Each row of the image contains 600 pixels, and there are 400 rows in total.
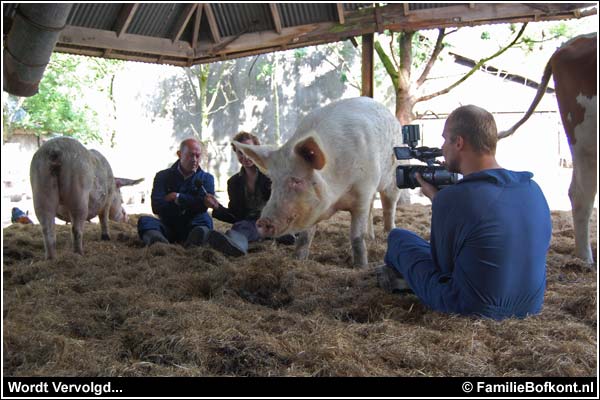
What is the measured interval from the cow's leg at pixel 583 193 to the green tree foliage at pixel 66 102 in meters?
14.8

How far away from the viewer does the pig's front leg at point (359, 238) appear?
4.97m

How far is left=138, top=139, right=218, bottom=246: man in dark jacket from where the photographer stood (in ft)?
20.3

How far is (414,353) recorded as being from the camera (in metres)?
2.72

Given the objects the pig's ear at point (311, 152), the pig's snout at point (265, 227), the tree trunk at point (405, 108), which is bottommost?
the pig's snout at point (265, 227)

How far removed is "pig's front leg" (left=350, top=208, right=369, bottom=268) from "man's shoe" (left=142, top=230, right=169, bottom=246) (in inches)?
84.4

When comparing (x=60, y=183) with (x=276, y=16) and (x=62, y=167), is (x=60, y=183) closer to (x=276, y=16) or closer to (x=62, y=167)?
(x=62, y=167)

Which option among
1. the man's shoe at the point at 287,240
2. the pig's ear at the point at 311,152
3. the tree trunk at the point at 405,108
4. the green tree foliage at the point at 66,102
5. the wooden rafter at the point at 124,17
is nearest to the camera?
the pig's ear at the point at 311,152

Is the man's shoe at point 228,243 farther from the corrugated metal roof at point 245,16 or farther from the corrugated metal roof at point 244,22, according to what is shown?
the corrugated metal roof at point 245,16

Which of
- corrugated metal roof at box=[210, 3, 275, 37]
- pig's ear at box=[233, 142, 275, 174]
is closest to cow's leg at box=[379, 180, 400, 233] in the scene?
pig's ear at box=[233, 142, 275, 174]

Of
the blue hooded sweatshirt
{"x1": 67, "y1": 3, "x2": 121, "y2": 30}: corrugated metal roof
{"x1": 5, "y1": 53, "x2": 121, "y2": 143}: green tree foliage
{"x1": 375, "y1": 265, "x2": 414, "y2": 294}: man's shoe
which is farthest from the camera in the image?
{"x1": 5, "y1": 53, "x2": 121, "y2": 143}: green tree foliage

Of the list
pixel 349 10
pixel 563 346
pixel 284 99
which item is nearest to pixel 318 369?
pixel 563 346

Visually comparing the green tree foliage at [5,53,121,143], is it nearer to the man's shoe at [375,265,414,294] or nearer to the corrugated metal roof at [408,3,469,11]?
the corrugated metal roof at [408,3,469,11]

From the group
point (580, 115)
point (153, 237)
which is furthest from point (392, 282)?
point (153, 237)

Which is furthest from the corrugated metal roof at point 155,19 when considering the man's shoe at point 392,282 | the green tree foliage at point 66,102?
the green tree foliage at point 66,102
